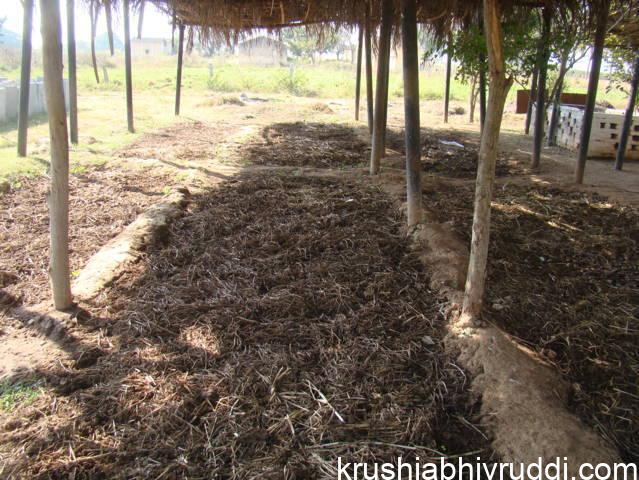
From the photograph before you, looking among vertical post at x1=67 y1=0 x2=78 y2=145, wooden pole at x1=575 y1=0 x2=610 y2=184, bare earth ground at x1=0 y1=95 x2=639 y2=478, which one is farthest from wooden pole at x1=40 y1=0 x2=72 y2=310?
vertical post at x1=67 y1=0 x2=78 y2=145

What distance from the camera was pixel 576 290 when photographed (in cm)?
397

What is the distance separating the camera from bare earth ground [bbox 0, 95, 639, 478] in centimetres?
244

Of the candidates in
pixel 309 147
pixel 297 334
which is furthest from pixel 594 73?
pixel 297 334

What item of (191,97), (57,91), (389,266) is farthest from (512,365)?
(191,97)

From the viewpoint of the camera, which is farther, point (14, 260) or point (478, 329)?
point (14, 260)

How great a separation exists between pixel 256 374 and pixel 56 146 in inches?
81.9

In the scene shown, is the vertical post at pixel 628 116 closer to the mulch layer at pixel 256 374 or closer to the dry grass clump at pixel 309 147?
the dry grass clump at pixel 309 147

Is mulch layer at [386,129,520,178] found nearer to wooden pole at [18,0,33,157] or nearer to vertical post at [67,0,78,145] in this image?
vertical post at [67,0,78,145]

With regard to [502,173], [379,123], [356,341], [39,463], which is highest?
[379,123]

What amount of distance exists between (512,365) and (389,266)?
1491 millimetres

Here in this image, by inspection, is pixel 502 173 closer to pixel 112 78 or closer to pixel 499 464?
pixel 499 464

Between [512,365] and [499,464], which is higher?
[512,365]

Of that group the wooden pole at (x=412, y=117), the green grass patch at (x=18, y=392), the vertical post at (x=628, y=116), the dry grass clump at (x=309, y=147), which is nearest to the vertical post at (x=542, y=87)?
the vertical post at (x=628, y=116)

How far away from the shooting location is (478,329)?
3211 millimetres
